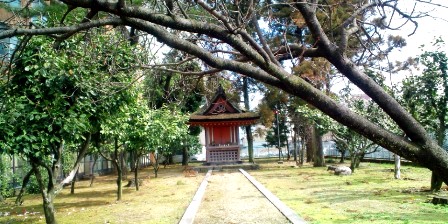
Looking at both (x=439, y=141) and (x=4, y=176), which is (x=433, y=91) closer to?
(x=439, y=141)

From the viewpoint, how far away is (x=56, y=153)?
7258 mm

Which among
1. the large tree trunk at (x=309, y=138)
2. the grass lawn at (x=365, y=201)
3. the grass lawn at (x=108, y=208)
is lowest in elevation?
the grass lawn at (x=108, y=208)

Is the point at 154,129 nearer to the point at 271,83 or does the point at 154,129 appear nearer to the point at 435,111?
the point at 435,111

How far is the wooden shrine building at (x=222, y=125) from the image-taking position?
82.8ft

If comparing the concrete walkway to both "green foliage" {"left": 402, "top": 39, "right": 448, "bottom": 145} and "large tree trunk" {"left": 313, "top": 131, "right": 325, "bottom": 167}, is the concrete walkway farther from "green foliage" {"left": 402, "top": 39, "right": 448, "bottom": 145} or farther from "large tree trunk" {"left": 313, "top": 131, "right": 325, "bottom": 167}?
"large tree trunk" {"left": 313, "top": 131, "right": 325, "bottom": 167}

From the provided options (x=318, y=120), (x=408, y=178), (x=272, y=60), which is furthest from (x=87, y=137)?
(x=318, y=120)

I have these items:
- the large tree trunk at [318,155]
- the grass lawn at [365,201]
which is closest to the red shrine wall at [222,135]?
the large tree trunk at [318,155]

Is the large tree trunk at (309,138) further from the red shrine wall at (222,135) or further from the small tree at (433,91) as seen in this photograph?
the small tree at (433,91)

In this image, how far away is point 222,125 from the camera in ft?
85.5

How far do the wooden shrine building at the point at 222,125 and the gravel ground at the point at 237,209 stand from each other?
40.8ft

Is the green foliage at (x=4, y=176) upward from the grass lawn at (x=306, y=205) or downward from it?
upward

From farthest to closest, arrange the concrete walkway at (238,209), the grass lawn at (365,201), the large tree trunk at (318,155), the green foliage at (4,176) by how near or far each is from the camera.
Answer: the large tree trunk at (318,155) → the green foliage at (4,176) → the concrete walkway at (238,209) → the grass lawn at (365,201)

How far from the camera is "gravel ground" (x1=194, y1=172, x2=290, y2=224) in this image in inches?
318

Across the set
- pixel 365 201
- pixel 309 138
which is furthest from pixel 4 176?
pixel 309 138
